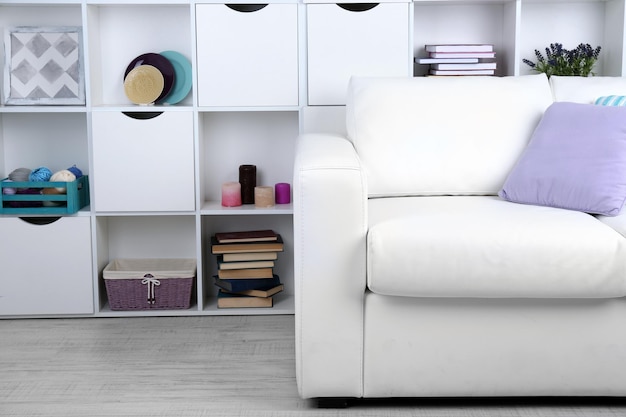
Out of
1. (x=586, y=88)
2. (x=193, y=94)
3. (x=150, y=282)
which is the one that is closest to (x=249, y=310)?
(x=150, y=282)

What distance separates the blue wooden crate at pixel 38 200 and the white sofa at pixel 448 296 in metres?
1.18

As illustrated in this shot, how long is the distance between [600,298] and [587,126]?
582mm

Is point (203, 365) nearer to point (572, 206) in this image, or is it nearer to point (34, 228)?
point (34, 228)

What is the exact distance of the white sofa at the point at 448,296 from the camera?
210 centimetres

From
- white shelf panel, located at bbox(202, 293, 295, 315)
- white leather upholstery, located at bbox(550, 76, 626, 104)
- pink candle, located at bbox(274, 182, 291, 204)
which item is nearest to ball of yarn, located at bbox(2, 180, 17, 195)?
white shelf panel, located at bbox(202, 293, 295, 315)

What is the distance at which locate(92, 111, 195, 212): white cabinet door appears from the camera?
3.09 m

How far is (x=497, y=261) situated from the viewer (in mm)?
2096

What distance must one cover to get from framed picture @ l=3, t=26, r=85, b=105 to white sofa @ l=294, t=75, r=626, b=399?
135 centimetres

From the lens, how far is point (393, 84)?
2785mm

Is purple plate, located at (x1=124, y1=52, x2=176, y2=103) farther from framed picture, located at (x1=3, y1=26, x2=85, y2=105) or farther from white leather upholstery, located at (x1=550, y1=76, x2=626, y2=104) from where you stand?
white leather upholstery, located at (x1=550, y1=76, x2=626, y2=104)

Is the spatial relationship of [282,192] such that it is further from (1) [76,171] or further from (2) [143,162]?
(1) [76,171]

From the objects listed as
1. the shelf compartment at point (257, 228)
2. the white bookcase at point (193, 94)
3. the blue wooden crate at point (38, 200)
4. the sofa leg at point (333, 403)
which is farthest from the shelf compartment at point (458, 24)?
the sofa leg at point (333, 403)

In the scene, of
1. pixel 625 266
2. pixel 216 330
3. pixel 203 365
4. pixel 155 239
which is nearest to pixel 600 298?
pixel 625 266

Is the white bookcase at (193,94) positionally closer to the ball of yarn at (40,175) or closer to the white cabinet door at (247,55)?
the white cabinet door at (247,55)
